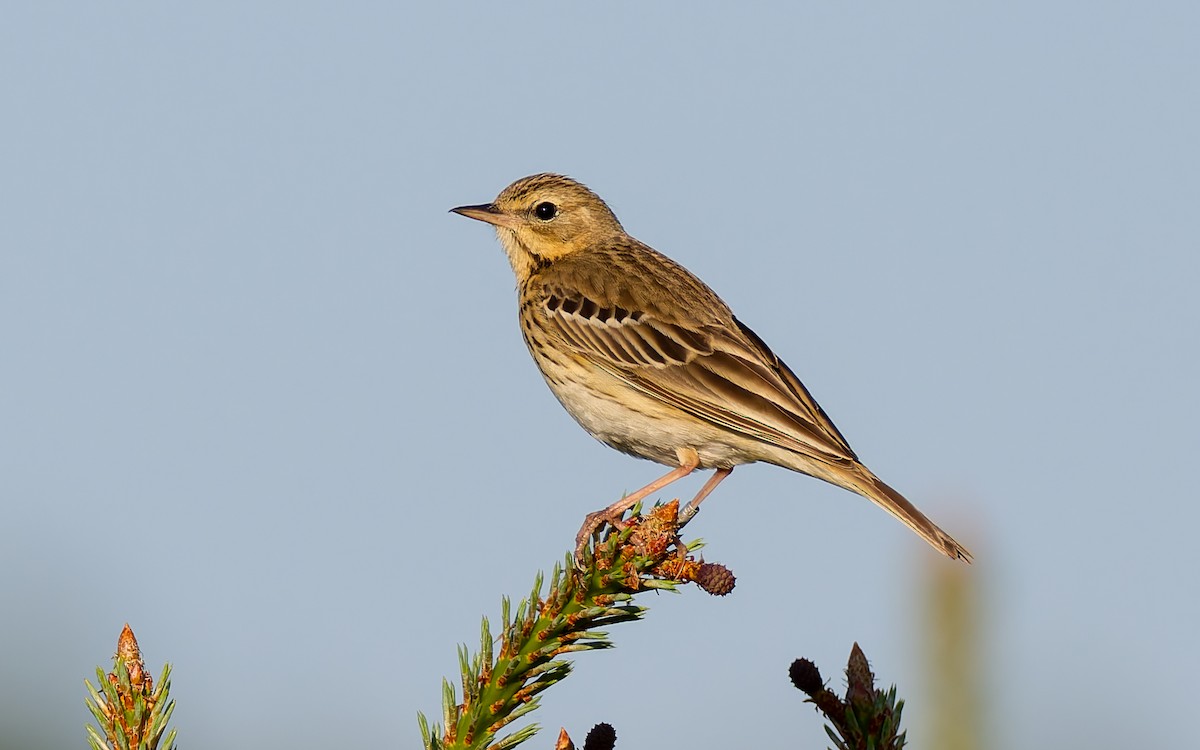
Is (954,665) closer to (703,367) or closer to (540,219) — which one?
(703,367)

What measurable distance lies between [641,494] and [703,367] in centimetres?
107

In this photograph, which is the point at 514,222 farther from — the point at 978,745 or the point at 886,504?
the point at 978,745

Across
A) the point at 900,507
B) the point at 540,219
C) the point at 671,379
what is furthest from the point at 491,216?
the point at 900,507

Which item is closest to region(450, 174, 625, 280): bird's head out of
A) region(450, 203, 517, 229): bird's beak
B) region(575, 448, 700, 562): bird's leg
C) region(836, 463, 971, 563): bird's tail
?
region(450, 203, 517, 229): bird's beak

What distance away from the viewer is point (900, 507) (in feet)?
24.0

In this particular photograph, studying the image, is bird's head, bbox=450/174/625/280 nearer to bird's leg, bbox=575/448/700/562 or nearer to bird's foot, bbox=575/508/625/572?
bird's leg, bbox=575/448/700/562

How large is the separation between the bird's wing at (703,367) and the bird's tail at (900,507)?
0.12m

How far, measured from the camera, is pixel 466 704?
4484 mm

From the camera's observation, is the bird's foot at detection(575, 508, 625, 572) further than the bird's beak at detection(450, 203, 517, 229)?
No

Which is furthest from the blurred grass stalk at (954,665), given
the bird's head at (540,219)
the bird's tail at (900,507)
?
the bird's head at (540,219)

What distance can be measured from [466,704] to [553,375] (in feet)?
14.7

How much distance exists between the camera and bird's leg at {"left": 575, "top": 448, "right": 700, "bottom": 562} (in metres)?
6.61

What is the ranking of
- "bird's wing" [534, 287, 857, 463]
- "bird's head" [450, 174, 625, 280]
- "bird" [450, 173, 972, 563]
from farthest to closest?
1. "bird's head" [450, 174, 625, 280]
2. "bird's wing" [534, 287, 857, 463]
3. "bird" [450, 173, 972, 563]

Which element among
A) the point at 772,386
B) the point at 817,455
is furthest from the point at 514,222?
the point at 817,455
